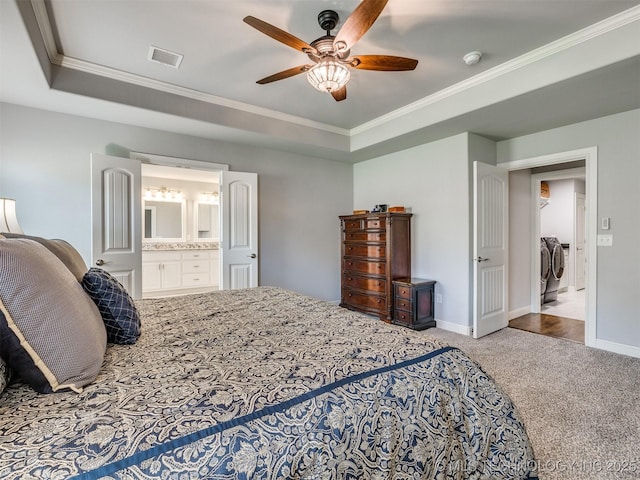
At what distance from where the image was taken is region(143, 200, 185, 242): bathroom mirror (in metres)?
6.22

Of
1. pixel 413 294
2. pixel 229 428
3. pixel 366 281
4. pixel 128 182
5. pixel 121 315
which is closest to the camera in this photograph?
pixel 229 428

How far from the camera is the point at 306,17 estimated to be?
2.18 m

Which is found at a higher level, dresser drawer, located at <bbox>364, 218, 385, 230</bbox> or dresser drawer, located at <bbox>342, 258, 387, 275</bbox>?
dresser drawer, located at <bbox>364, 218, 385, 230</bbox>

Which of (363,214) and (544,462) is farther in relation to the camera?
(363,214)

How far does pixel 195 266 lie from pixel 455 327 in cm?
489

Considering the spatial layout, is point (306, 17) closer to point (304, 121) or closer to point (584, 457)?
point (304, 121)

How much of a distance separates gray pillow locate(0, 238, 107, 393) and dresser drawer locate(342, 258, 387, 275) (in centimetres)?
355

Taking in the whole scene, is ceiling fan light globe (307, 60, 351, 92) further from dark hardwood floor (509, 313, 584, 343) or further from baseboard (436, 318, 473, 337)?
dark hardwood floor (509, 313, 584, 343)

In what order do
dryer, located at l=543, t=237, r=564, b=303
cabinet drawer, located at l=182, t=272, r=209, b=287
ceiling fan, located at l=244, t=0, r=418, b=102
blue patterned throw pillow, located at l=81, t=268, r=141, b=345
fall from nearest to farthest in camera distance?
blue patterned throw pillow, located at l=81, t=268, r=141, b=345 → ceiling fan, located at l=244, t=0, r=418, b=102 → dryer, located at l=543, t=237, r=564, b=303 → cabinet drawer, located at l=182, t=272, r=209, b=287

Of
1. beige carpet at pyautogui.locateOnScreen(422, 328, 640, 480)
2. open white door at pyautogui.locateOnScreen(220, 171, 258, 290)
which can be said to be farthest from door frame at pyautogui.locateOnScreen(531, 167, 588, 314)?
open white door at pyautogui.locateOnScreen(220, 171, 258, 290)

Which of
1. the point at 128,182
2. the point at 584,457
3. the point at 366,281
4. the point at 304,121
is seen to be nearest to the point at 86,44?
the point at 128,182

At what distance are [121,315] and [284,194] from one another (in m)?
3.40

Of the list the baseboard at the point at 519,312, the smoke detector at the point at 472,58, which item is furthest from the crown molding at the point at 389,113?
the baseboard at the point at 519,312

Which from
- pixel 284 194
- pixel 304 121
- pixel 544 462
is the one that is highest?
pixel 304 121
